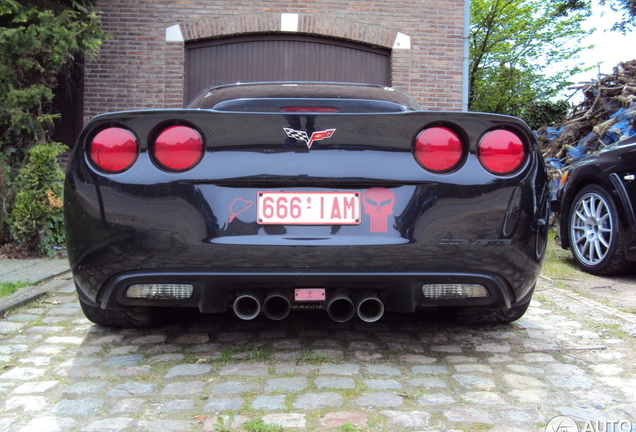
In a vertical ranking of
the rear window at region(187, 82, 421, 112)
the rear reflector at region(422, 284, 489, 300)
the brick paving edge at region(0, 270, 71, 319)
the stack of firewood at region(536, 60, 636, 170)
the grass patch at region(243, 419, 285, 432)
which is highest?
the stack of firewood at region(536, 60, 636, 170)

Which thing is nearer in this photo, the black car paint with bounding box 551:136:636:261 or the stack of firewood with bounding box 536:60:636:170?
the black car paint with bounding box 551:136:636:261

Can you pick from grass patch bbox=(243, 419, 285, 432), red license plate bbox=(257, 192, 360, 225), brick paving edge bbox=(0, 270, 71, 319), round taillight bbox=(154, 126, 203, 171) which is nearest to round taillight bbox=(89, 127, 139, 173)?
round taillight bbox=(154, 126, 203, 171)

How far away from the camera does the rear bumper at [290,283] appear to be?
7.22 ft

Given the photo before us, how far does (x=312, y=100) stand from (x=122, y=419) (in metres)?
1.52

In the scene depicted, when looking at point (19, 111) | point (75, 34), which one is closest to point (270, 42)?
point (75, 34)

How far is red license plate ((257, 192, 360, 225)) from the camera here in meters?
2.18

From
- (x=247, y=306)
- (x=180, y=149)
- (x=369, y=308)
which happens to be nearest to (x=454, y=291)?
(x=369, y=308)

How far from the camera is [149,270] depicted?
2203 mm

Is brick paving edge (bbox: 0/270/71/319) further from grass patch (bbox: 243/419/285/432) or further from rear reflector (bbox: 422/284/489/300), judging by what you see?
rear reflector (bbox: 422/284/489/300)

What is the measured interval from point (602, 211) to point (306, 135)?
337cm

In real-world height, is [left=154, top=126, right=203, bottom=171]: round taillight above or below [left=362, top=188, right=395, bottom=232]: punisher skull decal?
A: above

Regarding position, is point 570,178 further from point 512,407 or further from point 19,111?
point 19,111

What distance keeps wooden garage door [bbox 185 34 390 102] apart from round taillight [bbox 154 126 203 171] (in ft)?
20.9

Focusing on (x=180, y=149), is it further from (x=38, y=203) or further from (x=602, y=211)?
(x=602, y=211)
